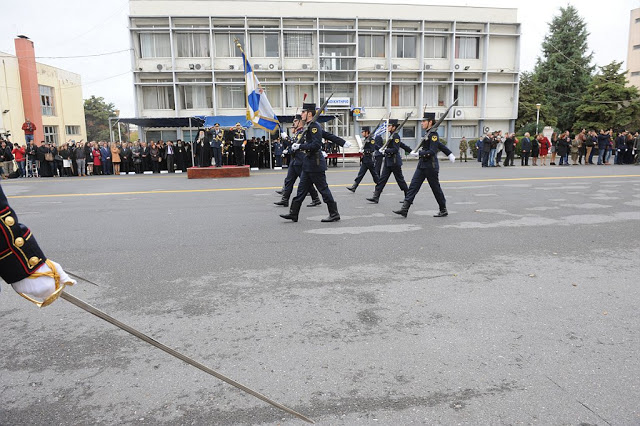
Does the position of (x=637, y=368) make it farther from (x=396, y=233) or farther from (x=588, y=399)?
(x=396, y=233)

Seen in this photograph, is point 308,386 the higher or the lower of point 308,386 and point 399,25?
the lower

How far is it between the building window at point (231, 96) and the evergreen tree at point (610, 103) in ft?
101

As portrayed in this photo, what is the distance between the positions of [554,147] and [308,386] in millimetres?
27324

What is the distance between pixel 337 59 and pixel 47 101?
2592cm

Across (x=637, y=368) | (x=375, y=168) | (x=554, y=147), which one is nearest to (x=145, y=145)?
(x=375, y=168)

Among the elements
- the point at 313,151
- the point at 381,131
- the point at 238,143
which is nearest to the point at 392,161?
the point at 313,151

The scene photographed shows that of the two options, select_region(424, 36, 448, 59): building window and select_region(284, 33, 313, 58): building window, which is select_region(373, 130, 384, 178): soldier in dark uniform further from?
select_region(424, 36, 448, 59): building window

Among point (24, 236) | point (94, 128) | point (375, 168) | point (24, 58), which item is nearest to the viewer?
point (24, 236)

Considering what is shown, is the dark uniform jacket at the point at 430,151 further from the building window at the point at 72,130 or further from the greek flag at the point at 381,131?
the building window at the point at 72,130

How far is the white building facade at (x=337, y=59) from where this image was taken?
33844 mm

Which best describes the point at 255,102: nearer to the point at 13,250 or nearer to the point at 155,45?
the point at 13,250

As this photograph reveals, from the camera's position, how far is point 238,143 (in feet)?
75.9

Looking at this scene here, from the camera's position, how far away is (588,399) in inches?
111

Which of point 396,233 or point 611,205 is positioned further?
point 611,205
